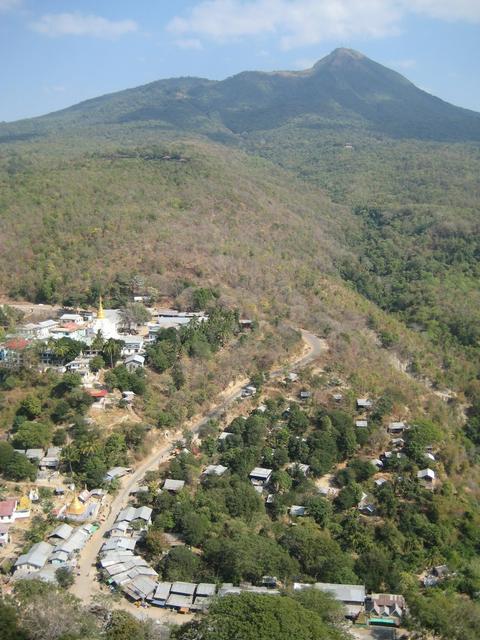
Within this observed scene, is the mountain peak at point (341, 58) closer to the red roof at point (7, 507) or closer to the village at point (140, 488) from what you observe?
the village at point (140, 488)

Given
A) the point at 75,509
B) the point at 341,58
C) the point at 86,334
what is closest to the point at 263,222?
the point at 86,334

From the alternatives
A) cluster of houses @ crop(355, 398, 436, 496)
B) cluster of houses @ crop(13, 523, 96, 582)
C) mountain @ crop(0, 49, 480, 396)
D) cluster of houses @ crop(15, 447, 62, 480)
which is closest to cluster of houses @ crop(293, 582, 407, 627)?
cluster of houses @ crop(355, 398, 436, 496)

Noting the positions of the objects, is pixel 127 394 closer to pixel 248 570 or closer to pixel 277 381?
pixel 277 381

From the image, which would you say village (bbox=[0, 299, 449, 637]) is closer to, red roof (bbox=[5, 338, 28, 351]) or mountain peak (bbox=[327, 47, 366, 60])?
red roof (bbox=[5, 338, 28, 351])

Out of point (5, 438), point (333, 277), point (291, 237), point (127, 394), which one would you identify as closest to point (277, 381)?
point (127, 394)

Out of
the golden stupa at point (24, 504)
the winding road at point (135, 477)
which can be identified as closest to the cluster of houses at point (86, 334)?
the winding road at point (135, 477)
